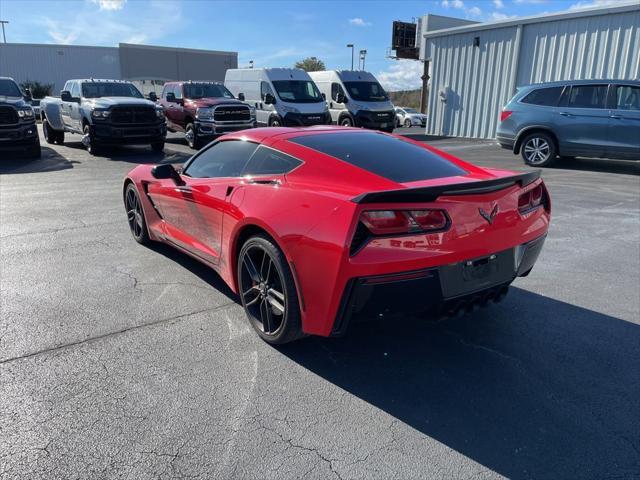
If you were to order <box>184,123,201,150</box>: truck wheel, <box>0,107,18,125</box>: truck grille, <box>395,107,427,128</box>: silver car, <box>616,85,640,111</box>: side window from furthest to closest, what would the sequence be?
<box>395,107,427,128</box>: silver car
<box>184,123,201,150</box>: truck wheel
<box>0,107,18,125</box>: truck grille
<box>616,85,640,111</box>: side window

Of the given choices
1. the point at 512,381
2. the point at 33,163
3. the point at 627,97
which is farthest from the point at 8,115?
the point at 627,97

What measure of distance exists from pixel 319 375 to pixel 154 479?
1130 mm

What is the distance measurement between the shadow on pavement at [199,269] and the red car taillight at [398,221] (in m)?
1.83

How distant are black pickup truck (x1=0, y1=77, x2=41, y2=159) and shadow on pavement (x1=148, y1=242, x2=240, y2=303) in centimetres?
892

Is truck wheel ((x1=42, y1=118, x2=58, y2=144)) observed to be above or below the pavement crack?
above

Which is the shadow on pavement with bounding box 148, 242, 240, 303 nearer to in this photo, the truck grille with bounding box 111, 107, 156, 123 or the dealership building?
the truck grille with bounding box 111, 107, 156, 123

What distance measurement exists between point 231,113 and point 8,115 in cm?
582

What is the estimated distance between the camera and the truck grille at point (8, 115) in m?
11.9

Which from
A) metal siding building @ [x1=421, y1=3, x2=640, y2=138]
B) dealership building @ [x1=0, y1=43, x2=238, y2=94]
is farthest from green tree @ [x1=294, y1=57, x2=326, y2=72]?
metal siding building @ [x1=421, y1=3, x2=640, y2=138]

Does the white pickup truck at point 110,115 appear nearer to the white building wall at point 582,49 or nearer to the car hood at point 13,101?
the car hood at point 13,101

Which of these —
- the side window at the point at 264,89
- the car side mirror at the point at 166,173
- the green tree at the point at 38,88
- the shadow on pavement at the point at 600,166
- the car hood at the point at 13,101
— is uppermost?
the green tree at the point at 38,88

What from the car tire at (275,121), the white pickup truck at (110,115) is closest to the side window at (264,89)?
the car tire at (275,121)

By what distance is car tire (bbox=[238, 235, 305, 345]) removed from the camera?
3.03 metres

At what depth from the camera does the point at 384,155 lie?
351 centimetres
